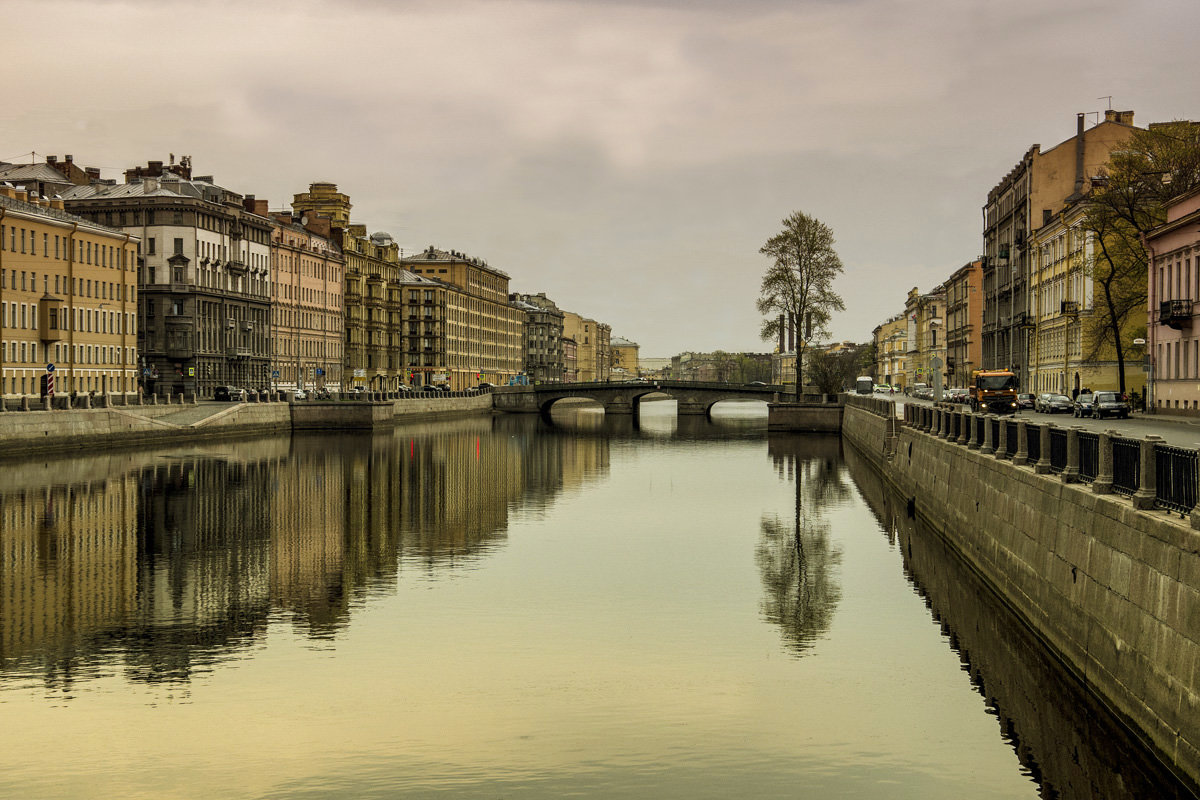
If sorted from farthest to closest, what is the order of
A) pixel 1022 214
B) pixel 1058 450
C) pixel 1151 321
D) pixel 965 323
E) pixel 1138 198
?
pixel 965 323, pixel 1022 214, pixel 1138 198, pixel 1151 321, pixel 1058 450

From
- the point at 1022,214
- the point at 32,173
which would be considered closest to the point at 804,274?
the point at 1022,214

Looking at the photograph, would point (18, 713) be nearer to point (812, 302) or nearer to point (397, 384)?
point (812, 302)

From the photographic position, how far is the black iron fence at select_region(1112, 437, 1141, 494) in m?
18.9

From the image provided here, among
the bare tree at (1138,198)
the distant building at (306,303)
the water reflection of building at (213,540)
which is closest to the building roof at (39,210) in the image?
the water reflection of building at (213,540)

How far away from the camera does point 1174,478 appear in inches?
666

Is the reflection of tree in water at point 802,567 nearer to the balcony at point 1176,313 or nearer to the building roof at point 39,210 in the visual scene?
the balcony at point 1176,313

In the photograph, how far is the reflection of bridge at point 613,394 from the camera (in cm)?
14425

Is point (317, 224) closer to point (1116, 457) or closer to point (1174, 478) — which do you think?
point (1116, 457)

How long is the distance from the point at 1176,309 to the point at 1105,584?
4357 cm

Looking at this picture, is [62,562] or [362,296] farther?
[362,296]

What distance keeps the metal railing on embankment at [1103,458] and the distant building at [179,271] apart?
3512 inches

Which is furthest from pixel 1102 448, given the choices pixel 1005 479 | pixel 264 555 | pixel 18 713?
pixel 264 555

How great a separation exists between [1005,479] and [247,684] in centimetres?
1535

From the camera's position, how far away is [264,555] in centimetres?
3691
